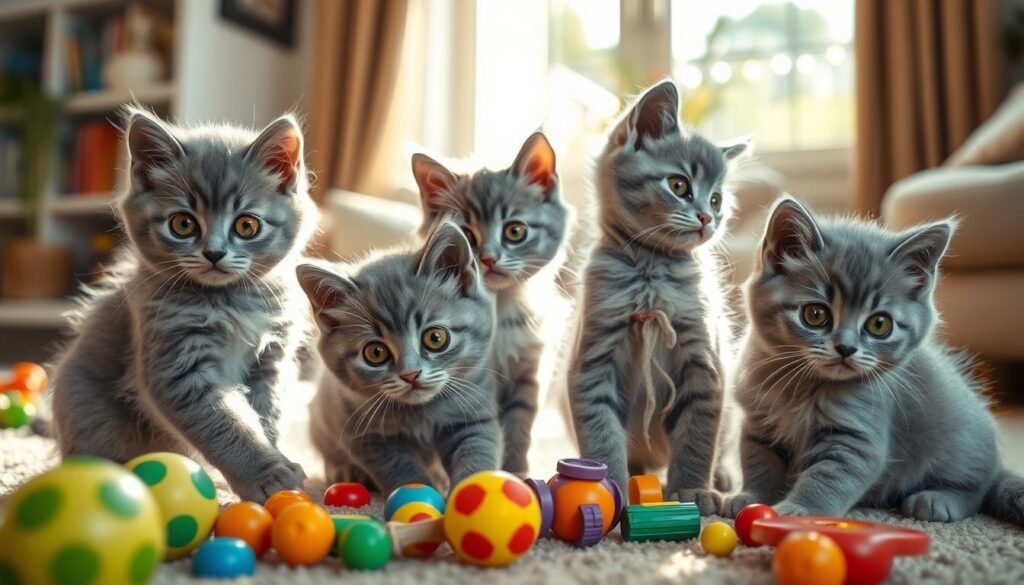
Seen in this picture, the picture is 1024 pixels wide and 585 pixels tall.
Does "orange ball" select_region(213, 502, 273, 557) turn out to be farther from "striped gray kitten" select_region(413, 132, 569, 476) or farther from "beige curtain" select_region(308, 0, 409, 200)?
"beige curtain" select_region(308, 0, 409, 200)

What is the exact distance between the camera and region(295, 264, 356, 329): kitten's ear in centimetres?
136

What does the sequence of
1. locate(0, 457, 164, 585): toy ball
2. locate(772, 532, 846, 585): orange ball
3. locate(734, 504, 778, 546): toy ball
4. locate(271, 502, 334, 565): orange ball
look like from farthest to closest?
locate(734, 504, 778, 546): toy ball → locate(271, 502, 334, 565): orange ball → locate(772, 532, 846, 585): orange ball → locate(0, 457, 164, 585): toy ball

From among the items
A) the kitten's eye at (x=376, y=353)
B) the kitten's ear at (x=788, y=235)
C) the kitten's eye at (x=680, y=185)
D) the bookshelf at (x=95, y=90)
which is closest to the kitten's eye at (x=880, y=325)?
the kitten's ear at (x=788, y=235)

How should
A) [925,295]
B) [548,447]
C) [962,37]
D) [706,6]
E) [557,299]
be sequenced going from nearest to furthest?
[925,295], [557,299], [548,447], [962,37], [706,6]

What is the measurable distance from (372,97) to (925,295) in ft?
10.6

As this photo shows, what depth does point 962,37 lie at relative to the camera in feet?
10.5

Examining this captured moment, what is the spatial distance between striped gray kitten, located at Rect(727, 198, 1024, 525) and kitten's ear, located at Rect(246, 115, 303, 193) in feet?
2.61

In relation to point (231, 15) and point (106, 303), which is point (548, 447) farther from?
point (231, 15)

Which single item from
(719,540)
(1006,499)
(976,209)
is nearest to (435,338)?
(719,540)

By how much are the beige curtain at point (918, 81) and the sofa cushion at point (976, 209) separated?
2.55 ft

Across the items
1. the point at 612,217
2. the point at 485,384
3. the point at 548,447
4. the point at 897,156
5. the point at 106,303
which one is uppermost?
the point at 897,156

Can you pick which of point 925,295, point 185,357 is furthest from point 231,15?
point 925,295

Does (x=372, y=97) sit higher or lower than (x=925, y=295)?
higher

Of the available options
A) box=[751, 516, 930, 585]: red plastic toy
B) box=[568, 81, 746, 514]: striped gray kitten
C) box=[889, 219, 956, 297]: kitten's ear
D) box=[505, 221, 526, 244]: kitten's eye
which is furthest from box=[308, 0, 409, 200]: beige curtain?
box=[751, 516, 930, 585]: red plastic toy
